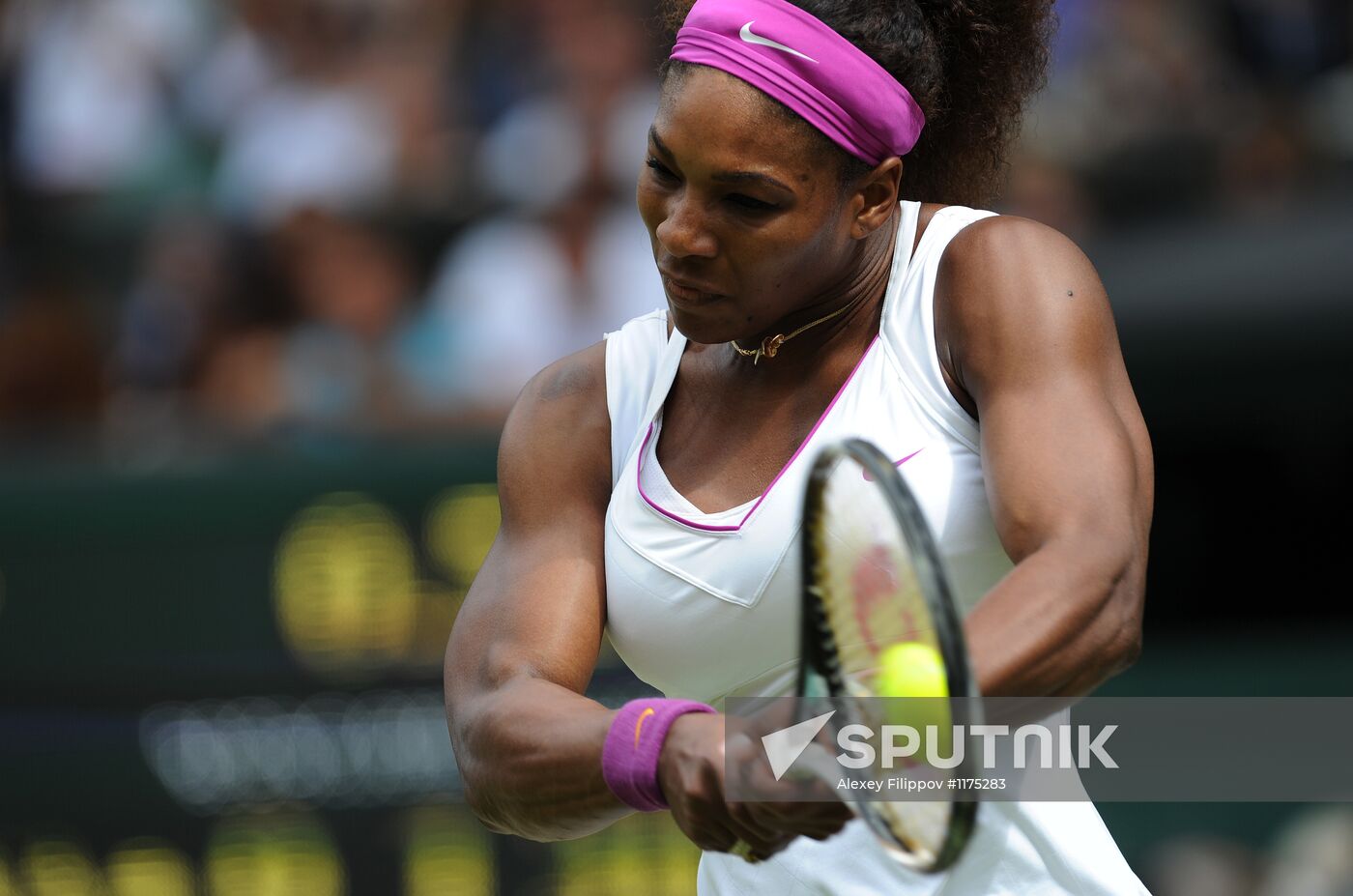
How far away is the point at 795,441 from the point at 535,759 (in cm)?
55

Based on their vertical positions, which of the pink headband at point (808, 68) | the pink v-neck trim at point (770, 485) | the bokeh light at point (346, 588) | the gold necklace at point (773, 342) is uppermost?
the pink headband at point (808, 68)

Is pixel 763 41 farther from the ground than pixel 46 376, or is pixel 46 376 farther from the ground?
pixel 763 41

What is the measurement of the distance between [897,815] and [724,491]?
674 mm

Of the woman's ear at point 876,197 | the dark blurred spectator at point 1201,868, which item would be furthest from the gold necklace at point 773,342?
the dark blurred spectator at point 1201,868

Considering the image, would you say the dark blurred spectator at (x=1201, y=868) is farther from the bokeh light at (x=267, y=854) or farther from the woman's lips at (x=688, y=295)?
the woman's lips at (x=688, y=295)

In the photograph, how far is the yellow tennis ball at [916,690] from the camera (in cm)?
208

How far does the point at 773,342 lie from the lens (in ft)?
9.11

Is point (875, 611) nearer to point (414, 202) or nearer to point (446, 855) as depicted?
point (446, 855)

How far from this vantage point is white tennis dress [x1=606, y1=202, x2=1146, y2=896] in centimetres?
258

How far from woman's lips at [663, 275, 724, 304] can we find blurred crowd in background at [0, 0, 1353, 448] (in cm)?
349

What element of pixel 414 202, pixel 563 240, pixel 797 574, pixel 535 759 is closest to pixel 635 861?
pixel 563 240

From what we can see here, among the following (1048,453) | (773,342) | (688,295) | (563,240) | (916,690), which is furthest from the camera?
Answer: (563,240)

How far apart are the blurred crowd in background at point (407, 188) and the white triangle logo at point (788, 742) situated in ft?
13.0

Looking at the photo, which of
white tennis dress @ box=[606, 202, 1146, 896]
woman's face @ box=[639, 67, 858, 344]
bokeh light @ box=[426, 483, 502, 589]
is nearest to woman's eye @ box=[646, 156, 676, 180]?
woman's face @ box=[639, 67, 858, 344]
